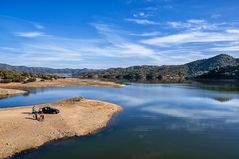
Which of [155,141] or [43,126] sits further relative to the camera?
[43,126]

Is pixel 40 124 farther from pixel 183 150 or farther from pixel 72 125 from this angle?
pixel 183 150

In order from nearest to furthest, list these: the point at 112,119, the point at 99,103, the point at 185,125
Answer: the point at 185,125
the point at 112,119
the point at 99,103

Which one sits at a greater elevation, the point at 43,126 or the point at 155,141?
the point at 43,126

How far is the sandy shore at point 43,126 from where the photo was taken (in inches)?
1511

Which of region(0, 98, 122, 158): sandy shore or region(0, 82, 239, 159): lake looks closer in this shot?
region(0, 82, 239, 159): lake

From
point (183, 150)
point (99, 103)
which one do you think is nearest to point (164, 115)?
point (99, 103)

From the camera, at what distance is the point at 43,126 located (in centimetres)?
4650

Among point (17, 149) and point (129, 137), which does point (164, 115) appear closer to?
point (129, 137)

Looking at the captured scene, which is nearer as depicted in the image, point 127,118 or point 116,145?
point 116,145

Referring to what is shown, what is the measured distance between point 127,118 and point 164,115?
8.66 meters

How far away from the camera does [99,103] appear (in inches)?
2980

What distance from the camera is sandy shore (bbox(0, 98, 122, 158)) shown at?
38.4 metres

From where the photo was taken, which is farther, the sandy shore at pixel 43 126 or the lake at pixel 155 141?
the sandy shore at pixel 43 126

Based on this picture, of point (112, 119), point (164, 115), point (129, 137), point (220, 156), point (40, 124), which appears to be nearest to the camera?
point (220, 156)
